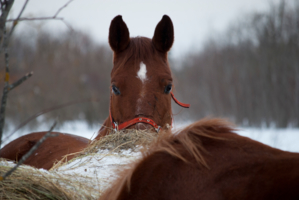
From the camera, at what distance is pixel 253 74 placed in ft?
61.1

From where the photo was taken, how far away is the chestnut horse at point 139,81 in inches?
90.4

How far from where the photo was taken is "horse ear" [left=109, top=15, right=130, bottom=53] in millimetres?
2744

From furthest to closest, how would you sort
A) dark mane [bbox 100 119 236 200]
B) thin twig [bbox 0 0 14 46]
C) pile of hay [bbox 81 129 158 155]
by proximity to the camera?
pile of hay [bbox 81 129 158 155]
thin twig [bbox 0 0 14 46]
dark mane [bbox 100 119 236 200]

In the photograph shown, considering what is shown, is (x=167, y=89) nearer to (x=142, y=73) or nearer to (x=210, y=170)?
(x=142, y=73)

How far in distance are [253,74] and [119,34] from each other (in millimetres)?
17792

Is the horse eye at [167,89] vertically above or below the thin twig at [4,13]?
below

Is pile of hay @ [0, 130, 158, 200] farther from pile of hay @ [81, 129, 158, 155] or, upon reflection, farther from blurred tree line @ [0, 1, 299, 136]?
blurred tree line @ [0, 1, 299, 136]

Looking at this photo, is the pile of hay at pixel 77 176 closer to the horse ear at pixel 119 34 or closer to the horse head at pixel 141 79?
the horse head at pixel 141 79

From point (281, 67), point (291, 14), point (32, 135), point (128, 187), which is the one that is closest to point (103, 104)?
point (281, 67)

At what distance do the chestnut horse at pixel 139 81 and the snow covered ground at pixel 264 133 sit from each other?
11.9 ft

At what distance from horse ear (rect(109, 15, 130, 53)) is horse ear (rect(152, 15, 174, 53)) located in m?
0.31

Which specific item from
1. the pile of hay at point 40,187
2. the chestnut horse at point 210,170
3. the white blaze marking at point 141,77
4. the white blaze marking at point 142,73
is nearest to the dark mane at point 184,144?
the chestnut horse at point 210,170

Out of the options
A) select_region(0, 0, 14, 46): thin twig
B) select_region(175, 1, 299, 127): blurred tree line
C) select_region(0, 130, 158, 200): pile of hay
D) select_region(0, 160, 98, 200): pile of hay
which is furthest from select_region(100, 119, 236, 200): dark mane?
select_region(175, 1, 299, 127): blurred tree line

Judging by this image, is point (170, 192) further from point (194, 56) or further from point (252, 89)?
point (194, 56)
